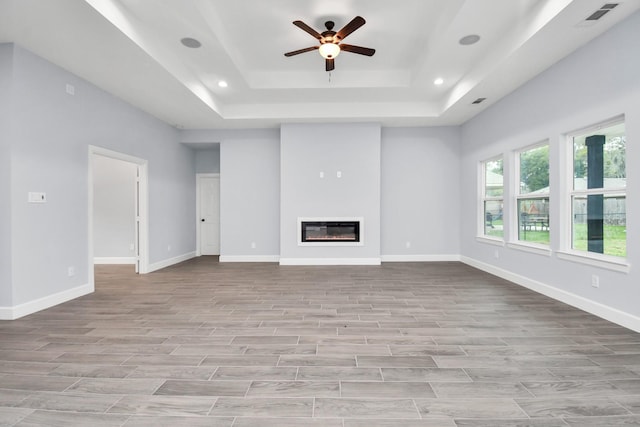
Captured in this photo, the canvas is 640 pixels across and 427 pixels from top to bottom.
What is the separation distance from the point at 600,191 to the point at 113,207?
8.01 metres

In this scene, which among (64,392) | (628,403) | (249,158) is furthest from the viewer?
(249,158)

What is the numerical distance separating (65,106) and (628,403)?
5.83 m

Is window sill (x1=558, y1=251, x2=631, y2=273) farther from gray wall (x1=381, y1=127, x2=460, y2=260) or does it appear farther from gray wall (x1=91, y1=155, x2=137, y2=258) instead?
gray wall (x1=91, y1=155, x2=137, y2=258)

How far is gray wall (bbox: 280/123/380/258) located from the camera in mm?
6082

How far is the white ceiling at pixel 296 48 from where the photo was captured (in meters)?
2.88

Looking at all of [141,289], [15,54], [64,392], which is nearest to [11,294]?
[141,289]

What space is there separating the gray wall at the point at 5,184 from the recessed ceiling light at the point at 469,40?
4.95 meters

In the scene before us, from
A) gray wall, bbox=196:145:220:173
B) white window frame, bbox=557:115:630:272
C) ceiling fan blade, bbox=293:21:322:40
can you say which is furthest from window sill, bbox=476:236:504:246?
gray wall, bbox=196:145:220:173

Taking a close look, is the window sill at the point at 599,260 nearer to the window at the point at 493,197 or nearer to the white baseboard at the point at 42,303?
the window at the point at 493,197

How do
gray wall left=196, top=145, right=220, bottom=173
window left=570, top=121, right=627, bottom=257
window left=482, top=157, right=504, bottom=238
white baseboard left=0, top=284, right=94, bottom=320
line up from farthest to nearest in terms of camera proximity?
gray wall left=196, top=145, right=220, bottom=173 → window left=482, top=157, right=504, bottom=238 → white baseboard left=0, top=284, right=94, bottom=320 → window left=570, top=121, right=627, bottom=257

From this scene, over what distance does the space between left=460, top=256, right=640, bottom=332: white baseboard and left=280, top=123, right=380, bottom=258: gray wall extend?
236cm

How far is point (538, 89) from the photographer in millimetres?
3955

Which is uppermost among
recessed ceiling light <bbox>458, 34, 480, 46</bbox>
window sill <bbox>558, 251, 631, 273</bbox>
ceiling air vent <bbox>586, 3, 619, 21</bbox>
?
recessed ceiling light <bbox>458, 34, 480, 46</bbox>

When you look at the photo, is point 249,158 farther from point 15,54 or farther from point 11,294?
point 11,294
